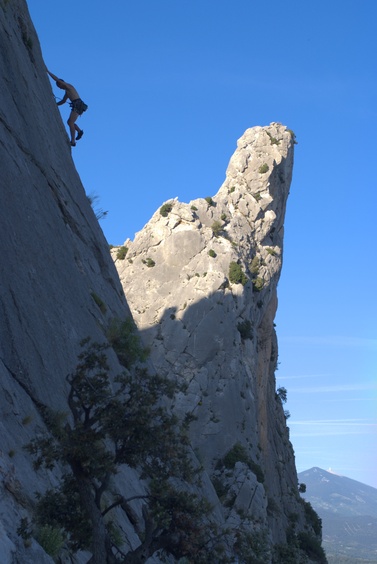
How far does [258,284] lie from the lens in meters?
52.1

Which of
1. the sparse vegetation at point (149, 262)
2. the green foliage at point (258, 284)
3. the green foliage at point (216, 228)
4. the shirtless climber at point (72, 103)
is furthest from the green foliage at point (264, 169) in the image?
the shirtless climber at point (72, 103)

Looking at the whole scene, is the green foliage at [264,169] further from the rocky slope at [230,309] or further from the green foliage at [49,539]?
the green foliage at [49,539]

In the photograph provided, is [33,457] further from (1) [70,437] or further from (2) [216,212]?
(2) [216,212]

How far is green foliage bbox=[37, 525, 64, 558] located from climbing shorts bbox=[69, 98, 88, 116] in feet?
53.7

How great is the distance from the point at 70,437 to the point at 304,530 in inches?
1865

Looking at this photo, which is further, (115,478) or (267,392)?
(267,392)

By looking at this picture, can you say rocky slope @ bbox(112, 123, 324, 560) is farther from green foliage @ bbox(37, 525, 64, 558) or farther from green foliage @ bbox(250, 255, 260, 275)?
green foliage @ bbox(37, 525, 64, 558)

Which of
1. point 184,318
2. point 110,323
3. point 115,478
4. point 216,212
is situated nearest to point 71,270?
point 110,323

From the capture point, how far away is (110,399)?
12.6m

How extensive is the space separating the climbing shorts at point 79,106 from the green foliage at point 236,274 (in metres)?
25.9

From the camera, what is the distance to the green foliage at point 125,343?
71.0ft

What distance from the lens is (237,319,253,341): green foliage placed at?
4916 centimetres

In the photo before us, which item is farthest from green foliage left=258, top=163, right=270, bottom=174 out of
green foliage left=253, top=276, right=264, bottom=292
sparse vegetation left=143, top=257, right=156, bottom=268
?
sparse vegetation left=143, top=257, right=156, bottom=268

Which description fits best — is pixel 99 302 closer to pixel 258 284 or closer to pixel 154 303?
pixel 154 303
